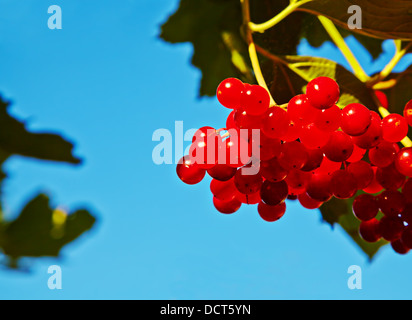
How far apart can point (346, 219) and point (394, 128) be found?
78 centimetres

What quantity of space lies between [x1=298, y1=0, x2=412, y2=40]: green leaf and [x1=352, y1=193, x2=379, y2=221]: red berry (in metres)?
0.47

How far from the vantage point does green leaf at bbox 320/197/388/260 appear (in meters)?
1.99

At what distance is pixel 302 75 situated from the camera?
179 cm

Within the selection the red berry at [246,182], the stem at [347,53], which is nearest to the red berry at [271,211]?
the red berry at [246,182]

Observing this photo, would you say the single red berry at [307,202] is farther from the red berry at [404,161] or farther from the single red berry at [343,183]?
the red berry at [404,161]

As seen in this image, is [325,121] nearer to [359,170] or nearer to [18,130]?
[359,170]

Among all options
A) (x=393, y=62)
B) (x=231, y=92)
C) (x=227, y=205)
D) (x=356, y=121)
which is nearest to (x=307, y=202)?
(x=227, y=205)

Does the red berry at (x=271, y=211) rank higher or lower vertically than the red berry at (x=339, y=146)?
lower

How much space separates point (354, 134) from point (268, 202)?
0.28 m

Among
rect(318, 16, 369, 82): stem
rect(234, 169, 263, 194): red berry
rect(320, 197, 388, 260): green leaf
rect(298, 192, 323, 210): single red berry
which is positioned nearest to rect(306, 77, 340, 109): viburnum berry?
rect(234, 169, 263, 194): red berry

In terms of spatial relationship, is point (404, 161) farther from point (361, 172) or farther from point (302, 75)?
point (302, 75)

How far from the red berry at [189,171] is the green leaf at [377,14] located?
0.55 meters

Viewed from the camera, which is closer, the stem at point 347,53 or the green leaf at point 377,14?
the green leaf at point 377,14

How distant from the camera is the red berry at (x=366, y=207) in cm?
172
